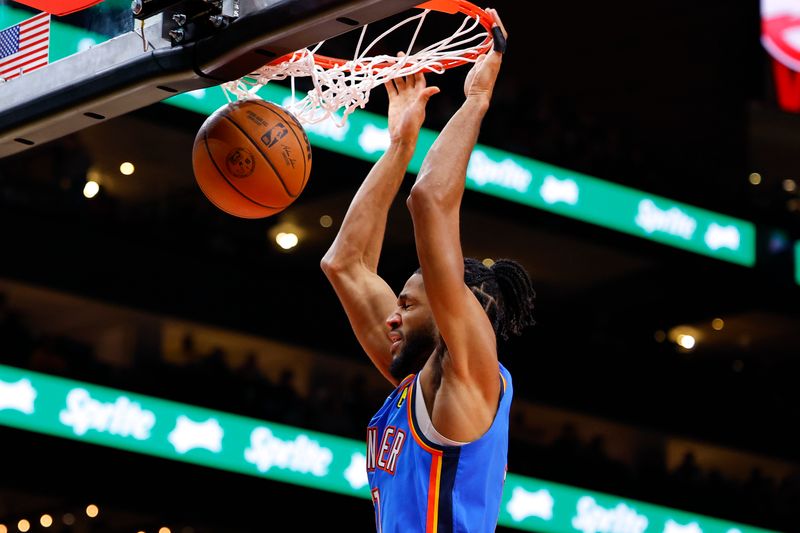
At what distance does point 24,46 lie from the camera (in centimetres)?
383

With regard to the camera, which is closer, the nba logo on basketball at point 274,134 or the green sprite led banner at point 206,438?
the nba logo on basketball at point 274,134

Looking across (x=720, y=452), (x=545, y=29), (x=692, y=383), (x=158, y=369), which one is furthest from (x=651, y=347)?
(x=158, y=369)

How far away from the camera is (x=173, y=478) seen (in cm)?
1055

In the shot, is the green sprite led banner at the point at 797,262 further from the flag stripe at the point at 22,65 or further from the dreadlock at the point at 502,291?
the flag stripe at the point at 22,65

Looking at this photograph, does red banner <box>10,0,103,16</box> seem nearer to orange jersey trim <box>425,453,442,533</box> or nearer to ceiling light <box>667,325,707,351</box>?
orange jersey trim <box>425,453,442,533</box>

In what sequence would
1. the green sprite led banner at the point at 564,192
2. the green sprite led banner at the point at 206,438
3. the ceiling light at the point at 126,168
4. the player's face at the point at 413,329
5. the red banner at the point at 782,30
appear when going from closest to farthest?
the player's face at the point at 413,329
the green sprite led banner at the point at 206,438
the green sprite led banner at the point at 564,192
the red banner at the point at 782,30
the ceiling light at the point at 126,168

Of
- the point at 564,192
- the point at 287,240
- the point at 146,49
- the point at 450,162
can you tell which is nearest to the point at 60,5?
the point at 146,49

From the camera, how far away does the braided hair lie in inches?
141

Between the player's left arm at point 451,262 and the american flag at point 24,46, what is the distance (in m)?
1.30

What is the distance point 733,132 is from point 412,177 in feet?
25.3

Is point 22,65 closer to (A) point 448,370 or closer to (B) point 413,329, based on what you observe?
(B) point 413,329

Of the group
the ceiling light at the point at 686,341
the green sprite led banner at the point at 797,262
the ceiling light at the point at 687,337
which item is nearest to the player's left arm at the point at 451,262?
the green sprite led banner at the point at 797,262

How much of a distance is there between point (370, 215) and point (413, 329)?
2.11 feet

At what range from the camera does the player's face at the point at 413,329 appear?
3.53 meters
